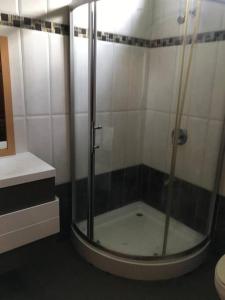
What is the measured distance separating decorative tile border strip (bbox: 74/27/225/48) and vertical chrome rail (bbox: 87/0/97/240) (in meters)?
0.06

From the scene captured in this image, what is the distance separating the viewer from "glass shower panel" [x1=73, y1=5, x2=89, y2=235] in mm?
1453

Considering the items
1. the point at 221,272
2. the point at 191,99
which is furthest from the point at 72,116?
the point at 221,272

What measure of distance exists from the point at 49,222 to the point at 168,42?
1.42 metres

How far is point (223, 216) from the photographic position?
1.66m

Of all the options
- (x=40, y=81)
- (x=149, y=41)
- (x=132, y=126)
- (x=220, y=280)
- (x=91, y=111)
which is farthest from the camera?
(x=132, y=126)

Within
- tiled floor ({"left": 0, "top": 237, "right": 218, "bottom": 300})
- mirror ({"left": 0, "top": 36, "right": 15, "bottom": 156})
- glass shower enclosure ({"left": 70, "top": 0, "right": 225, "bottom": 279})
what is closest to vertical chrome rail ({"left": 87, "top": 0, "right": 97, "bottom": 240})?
glass shower enclosure ({"left": 70, "top": 0, "right": 225, "bottom": 279})

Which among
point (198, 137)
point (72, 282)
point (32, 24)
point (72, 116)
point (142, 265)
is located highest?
point (32, 24)

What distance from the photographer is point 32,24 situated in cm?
133

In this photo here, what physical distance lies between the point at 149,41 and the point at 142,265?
1.54 metres

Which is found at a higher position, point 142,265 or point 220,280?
point 220,280

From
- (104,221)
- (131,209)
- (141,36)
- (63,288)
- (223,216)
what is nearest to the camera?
(63,288)

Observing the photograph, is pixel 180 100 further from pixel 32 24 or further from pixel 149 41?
pixel 32 24

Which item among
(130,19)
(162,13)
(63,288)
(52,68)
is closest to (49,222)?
(63,288)

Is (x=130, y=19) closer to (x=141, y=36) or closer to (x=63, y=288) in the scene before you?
(x=141, y=36)
